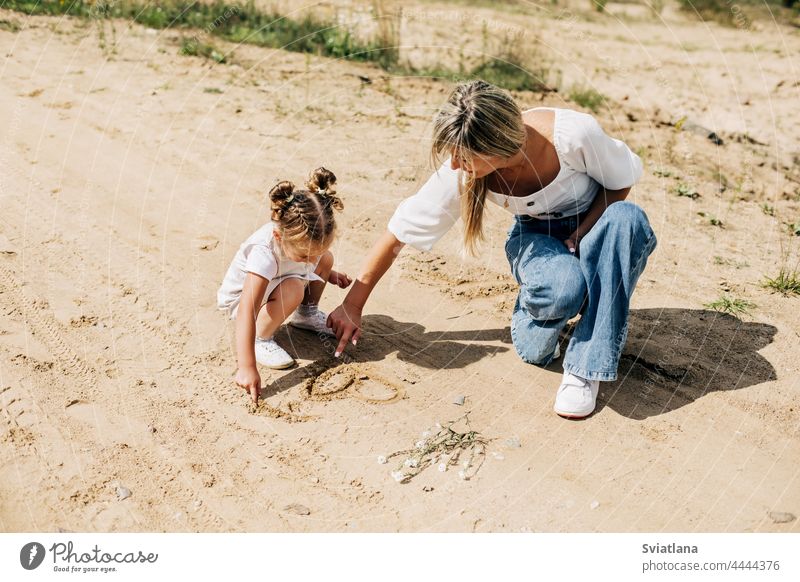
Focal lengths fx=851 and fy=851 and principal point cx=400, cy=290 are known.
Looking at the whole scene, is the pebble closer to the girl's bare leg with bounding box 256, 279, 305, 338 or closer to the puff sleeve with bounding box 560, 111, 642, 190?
the girl's bare leg with bounding box 256, 279, 305, 338

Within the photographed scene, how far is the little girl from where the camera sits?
3.25 metres

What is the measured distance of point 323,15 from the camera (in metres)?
7.31

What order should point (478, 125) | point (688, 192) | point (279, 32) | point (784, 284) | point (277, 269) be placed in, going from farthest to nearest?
point (279, 32) < point (688, 192) < point (784, 284) < point (277, 269) < point (478, 125)

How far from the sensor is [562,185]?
10.8 feet

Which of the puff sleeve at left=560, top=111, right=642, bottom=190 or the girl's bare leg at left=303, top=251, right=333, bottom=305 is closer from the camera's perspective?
the puff sleeve at left=560, top=111, right=642, bottom=190

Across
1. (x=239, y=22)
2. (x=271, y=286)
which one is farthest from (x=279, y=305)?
(x=239, y=22)

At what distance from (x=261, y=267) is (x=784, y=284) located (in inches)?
97.1

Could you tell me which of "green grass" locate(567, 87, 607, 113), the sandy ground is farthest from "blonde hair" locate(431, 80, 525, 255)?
"green grass" locate(567, 87, 607, 113)

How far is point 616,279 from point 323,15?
5005 mm

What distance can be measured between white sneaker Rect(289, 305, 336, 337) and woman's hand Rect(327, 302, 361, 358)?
23 cm

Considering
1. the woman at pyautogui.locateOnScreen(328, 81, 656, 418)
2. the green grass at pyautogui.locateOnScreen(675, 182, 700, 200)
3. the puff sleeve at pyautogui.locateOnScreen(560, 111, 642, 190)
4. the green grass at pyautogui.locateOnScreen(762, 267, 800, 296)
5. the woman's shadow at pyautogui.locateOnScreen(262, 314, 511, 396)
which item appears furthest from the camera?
the green grass at pyautogui.locateOnScreen(675, 182, 700, 200)

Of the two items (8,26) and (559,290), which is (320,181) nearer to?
(559,290)

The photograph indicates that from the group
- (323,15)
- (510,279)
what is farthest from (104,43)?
(510,279)

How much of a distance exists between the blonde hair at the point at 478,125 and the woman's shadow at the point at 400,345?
95cm
